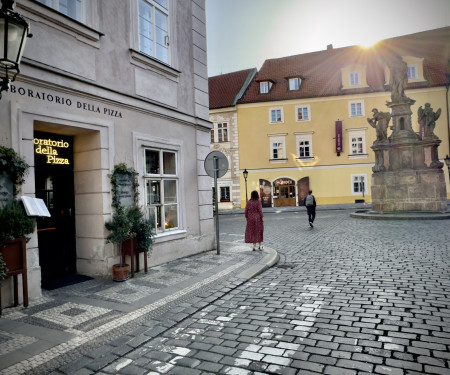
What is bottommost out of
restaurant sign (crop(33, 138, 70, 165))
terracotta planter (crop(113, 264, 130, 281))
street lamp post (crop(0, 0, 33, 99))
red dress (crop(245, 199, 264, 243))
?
terracotta planter (crop(113, 264, 130, 281))

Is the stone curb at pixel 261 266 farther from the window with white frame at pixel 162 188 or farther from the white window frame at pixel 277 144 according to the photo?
the white window frame at pixel 277 144

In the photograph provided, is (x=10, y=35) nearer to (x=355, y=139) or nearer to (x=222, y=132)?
(x=222, y=132)

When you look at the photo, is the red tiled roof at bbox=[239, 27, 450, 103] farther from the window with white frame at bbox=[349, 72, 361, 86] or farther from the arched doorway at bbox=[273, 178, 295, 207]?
the arched doorway at bbox=[273, 178, 295, 207]

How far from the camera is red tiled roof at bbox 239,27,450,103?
1336 inches

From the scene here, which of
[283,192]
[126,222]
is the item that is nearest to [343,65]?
[283,192]

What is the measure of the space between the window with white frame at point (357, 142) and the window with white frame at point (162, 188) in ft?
92.6

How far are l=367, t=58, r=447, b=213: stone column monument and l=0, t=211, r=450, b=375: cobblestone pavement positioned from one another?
11307 mm

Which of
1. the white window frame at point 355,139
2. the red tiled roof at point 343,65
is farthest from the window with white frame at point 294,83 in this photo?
the white window frame at point 355,139

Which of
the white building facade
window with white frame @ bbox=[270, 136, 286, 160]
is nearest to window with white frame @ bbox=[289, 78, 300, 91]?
window with white frame @ bbox=[270, 136, 286, 160]

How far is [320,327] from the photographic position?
4176 mm

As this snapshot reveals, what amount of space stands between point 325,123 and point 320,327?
105ft

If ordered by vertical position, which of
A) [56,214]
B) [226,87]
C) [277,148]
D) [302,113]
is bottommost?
[56,214]

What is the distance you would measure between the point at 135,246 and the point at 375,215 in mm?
13798

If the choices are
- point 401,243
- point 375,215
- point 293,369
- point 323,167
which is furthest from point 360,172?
point 293,369
